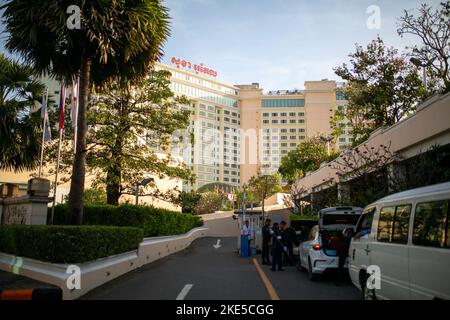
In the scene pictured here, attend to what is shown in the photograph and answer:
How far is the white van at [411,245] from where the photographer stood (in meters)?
4.83

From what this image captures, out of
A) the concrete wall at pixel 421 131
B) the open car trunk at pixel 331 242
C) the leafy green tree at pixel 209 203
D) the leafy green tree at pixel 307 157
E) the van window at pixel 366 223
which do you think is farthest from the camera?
the leafy green tree at pixel 209 203

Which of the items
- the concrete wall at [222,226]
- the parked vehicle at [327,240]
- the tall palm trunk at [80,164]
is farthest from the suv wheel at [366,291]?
the concrete wall at [222,226]

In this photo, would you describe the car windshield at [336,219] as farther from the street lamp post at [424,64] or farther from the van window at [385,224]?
the street lamp post at [424,64]

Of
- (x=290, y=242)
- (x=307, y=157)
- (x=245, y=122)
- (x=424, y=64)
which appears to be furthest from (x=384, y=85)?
(x=245, y=122)

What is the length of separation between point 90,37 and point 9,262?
282 inches

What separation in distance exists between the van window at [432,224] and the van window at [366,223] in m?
2.06

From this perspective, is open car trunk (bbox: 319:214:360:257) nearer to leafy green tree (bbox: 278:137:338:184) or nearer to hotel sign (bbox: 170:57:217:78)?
leafy green tree (bbox: 278:137:338:184)

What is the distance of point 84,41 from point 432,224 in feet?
40.3

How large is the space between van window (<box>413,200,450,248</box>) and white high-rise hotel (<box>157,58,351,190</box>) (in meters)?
131

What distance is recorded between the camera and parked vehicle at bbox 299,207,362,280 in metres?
11.5

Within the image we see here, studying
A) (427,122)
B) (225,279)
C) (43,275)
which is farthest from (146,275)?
(427,122)

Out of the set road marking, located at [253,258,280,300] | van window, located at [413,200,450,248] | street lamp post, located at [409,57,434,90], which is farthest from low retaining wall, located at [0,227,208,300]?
street lamp post, located at [409,57,434,90]

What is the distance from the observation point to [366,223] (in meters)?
8.03
